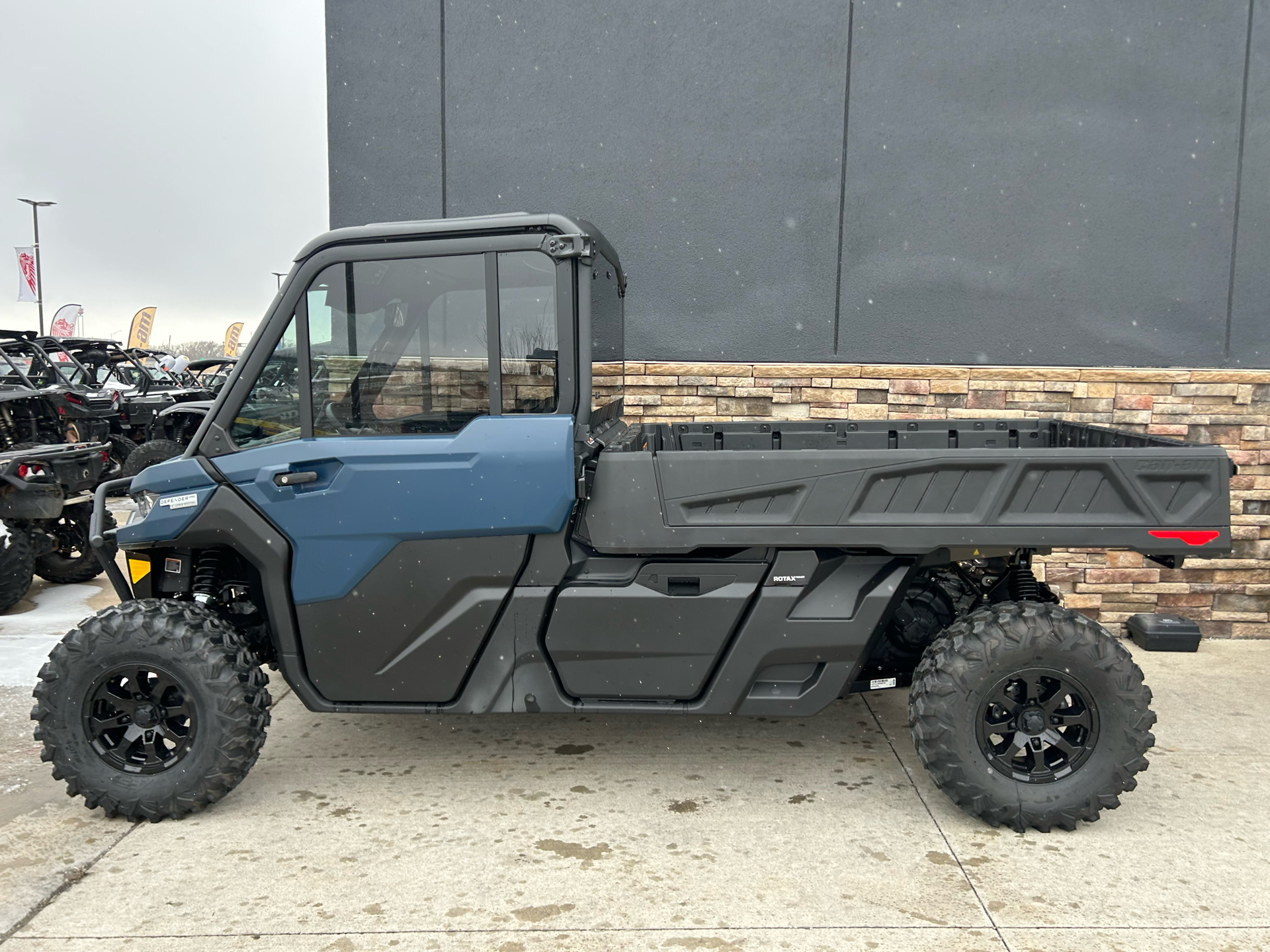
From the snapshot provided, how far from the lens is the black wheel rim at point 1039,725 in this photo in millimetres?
3480

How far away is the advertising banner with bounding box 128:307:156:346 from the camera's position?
135 feet

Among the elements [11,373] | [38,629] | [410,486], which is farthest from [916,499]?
[11,373]

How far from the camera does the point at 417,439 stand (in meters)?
3.48

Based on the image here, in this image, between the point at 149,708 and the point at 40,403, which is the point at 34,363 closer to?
the point at 40,403

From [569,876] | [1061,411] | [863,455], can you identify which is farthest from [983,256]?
[569,876]

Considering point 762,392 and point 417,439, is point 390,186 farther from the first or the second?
point 417,439

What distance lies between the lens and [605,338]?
3949 mm

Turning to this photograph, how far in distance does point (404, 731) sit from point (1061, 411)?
4.55 m

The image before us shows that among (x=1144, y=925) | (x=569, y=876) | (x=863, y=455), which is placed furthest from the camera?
(x=863, y=455)

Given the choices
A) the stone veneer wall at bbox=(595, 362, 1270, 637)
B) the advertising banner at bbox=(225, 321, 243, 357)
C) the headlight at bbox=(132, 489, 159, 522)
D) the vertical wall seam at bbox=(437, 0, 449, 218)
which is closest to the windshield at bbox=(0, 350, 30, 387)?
the vertical wall seam at bbox=(437, 0, 449, 218)

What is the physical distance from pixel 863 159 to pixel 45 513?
20.5ft

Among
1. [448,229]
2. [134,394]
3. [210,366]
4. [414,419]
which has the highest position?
[448,229]

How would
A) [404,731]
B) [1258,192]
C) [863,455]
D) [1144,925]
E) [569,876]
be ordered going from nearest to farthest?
[1144,925], [569,876], [863,455], [404,731], [1258,192]

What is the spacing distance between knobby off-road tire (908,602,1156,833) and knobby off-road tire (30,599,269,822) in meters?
2.59
